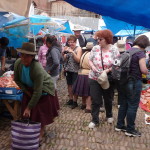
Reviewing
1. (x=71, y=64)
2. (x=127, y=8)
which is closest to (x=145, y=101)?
(x=71, y=64)

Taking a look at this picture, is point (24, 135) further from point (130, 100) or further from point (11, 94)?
point (130, 100)

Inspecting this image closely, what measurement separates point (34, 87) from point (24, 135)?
752mm

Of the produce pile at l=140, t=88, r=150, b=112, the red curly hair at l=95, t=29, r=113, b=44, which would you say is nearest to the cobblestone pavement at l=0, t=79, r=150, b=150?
the produce pile at l=140, t=88, r=150, b=112

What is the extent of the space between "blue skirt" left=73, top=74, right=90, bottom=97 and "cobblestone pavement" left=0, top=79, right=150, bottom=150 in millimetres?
672

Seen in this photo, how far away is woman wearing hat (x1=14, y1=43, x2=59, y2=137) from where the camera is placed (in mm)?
3621

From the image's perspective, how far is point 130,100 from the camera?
474 centimetres

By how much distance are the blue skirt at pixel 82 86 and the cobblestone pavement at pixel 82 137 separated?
672mm

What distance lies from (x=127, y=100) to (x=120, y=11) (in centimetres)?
301

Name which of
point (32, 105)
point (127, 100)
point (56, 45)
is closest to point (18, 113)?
point (32, 105)

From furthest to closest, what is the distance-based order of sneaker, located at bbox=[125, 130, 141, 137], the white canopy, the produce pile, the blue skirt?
the produce pile, the blue skirt, sneaker, located at bbox=[125, 130, 141, 137], the white canopy

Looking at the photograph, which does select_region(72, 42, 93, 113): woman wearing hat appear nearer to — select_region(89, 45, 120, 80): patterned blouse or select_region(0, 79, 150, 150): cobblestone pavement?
select_region(0, 79, 150, 150): cobblestone pavement

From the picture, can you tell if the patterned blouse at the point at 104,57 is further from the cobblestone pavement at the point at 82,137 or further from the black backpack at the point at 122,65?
the cobblestone pavement at the point at 82,137

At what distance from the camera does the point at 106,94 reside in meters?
5.13

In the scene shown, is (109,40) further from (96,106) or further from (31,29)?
(31,29)
